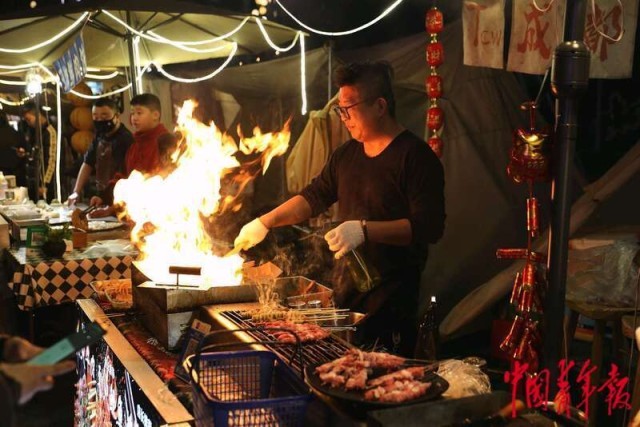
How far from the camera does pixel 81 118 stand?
1580cm

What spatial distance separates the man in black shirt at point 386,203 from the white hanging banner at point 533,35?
1.77 metres

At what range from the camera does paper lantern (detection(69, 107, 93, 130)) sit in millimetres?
15781

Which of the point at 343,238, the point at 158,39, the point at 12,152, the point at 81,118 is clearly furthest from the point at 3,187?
the point at 343,238

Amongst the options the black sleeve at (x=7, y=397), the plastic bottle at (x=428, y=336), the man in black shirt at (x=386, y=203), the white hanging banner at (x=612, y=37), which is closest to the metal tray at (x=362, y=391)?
the black sleeve at (x=7, y=397)

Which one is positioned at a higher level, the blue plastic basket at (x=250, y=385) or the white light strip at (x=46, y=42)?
the white light strip at (x=46, y=42)

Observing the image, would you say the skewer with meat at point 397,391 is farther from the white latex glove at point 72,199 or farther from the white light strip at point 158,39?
the white latex glove at point 72,199

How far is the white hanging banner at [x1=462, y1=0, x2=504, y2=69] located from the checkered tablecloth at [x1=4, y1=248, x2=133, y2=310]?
419 cm

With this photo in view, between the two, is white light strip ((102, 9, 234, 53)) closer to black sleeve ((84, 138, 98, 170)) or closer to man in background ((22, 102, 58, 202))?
black sleeve ((84, 138, 98, 170))

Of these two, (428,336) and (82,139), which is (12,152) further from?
(428,336)

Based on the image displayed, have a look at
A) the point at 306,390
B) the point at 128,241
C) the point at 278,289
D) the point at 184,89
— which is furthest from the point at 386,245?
the point at 184,89

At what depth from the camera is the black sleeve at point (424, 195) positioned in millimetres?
4586

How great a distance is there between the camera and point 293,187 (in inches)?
362

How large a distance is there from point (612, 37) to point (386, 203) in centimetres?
268

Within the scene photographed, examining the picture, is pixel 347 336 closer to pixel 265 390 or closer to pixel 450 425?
pixel 265 390
